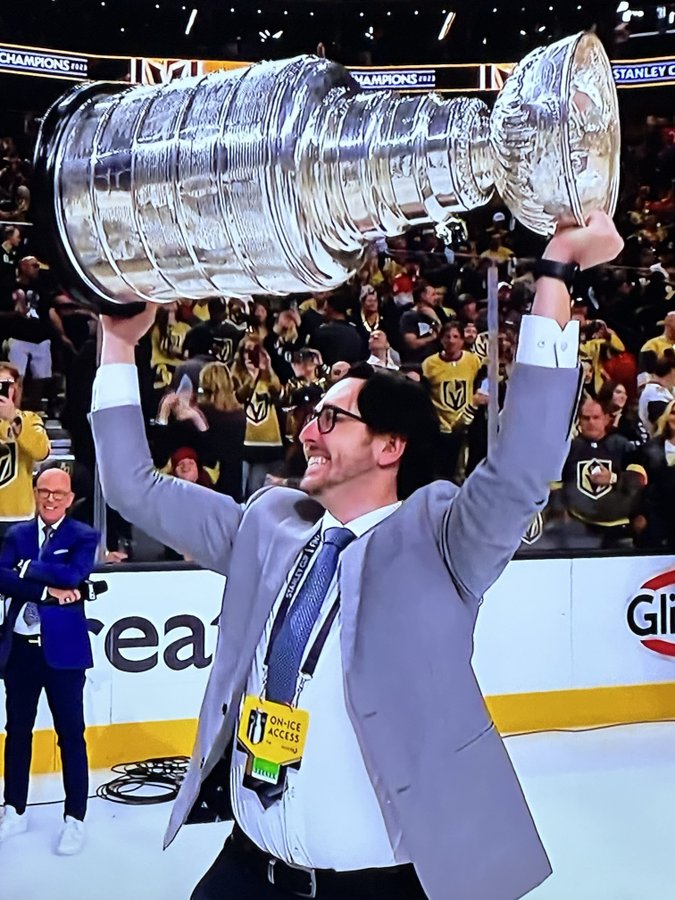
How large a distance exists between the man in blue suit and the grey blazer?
58.0 inches

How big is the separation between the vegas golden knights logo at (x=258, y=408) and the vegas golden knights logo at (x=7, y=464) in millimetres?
738

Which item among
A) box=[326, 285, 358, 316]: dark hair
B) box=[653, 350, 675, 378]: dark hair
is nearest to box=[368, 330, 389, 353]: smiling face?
box=[326, 285, 358, 316]: dark hair

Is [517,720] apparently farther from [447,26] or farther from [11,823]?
[447,26]

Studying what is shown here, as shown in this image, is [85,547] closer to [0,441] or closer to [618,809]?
[0,441]

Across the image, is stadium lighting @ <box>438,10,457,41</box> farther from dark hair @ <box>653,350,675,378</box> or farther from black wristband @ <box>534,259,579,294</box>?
black wristband @ <box>534,259,579,294</box>

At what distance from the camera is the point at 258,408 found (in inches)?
141

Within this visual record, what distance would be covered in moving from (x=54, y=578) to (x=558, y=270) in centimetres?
211

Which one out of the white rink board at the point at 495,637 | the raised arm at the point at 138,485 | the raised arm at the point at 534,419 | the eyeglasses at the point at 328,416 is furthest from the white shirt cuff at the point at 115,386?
the white rink board at the point at 495,637

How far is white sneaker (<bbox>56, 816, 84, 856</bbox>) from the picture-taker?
3008 mm

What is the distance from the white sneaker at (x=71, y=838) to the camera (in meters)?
3.01

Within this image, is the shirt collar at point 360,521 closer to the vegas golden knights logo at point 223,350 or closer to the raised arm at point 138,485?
the raised arm at point 138,485

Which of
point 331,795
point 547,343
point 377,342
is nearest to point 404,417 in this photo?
point 547,343

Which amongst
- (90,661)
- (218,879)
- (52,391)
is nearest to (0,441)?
(52,391)

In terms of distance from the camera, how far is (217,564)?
1660 millimetres
